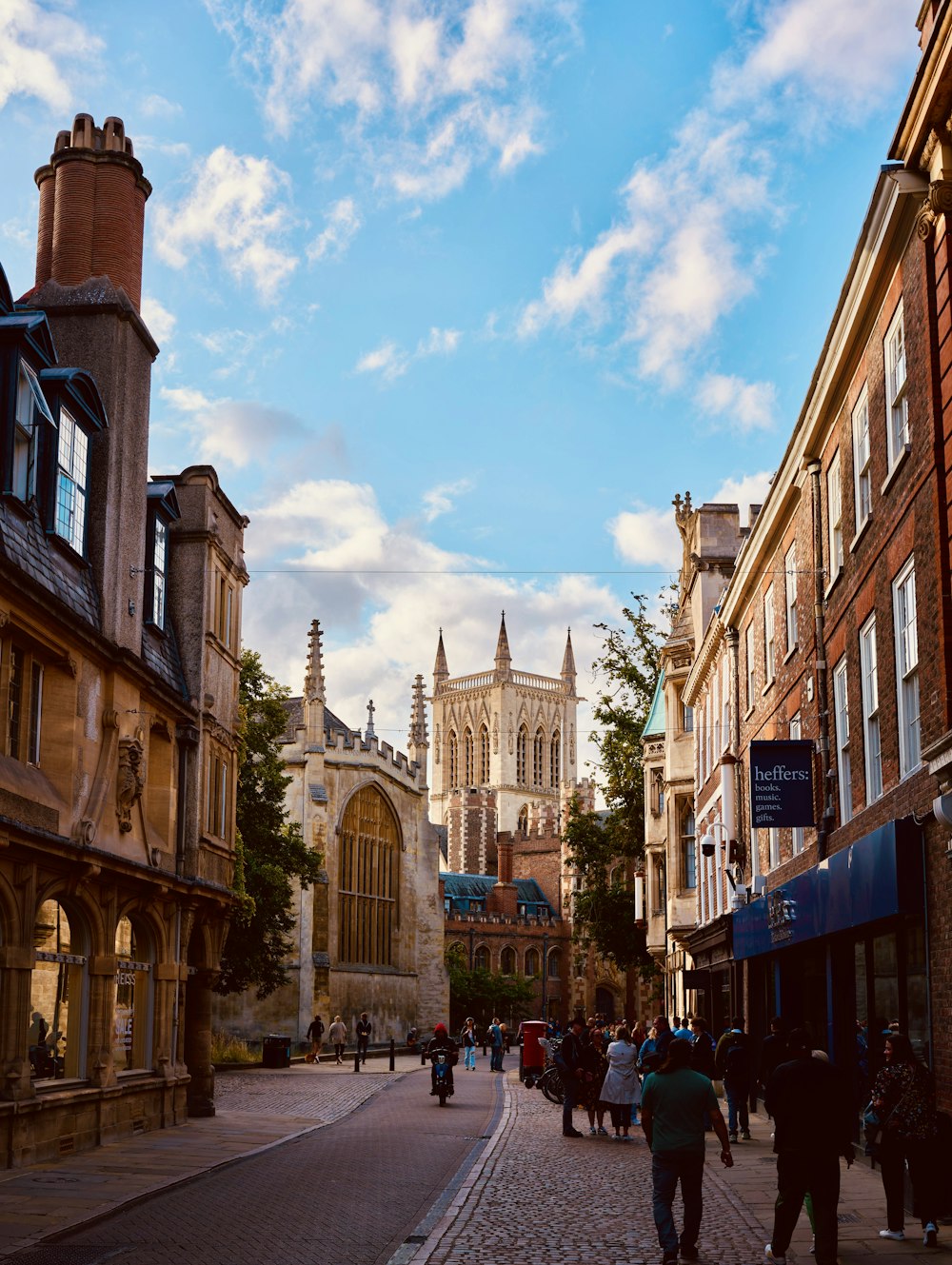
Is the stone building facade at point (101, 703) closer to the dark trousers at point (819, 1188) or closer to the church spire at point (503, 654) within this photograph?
the dark trousers at point (819, 1188)

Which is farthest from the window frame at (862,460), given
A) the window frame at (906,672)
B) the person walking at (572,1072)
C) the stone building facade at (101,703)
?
the person walking at (572,1072)

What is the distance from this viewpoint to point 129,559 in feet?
66.7

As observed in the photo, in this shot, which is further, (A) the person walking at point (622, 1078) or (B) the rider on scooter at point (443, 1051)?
(B) the rider on scooter at point (443, 1051)

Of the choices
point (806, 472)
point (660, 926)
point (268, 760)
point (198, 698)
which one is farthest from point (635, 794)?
point (806, 472)

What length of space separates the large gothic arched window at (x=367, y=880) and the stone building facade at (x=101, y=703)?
1320 inches

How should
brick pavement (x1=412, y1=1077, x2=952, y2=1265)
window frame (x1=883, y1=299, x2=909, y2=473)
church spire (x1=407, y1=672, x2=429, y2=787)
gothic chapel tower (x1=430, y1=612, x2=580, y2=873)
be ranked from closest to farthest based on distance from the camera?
brick pavement (x1=412, y1=1077, x2=952, y2=1265) → window frame (x1=883, y1=299, x2=909, y2=473) → church spire (x1=407, y1=672, x2=429, y2=787) → gothic chapel tower (x1=430, y1=612, x2=580, y2=873)

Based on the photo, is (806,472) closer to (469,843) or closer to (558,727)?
(469,843)

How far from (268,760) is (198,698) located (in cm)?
1557

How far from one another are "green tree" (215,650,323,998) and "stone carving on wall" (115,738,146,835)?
663 inches

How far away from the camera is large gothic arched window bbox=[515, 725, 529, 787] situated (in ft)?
495

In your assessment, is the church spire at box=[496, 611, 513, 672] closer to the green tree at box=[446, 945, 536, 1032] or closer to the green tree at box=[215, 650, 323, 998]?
the green tree at box=[446, 945, 536, 1032]

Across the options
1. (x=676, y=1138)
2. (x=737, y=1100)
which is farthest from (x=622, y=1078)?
(x=676, y=1138)

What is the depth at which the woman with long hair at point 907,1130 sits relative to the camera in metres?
10.5

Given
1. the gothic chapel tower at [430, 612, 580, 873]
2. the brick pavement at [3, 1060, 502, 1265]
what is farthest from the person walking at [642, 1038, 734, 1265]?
the gothic chapel tower at [430, 612, 580, 873]
